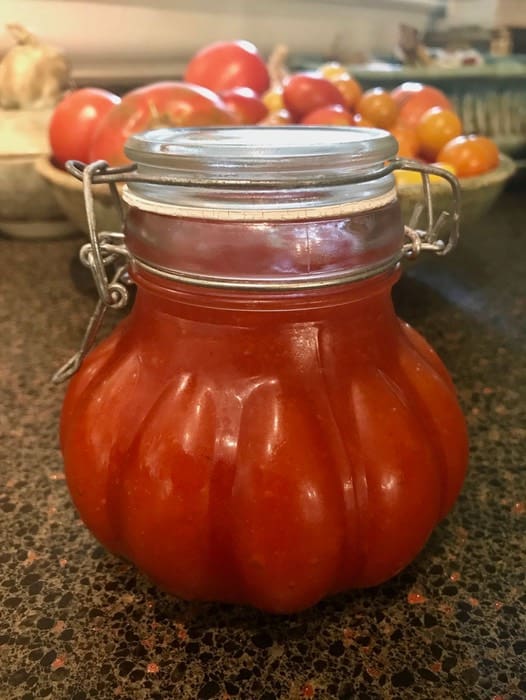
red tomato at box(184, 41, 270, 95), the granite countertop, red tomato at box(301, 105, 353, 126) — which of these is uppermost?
red tomato at box(184, 41, 270, 95)

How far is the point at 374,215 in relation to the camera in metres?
0.34

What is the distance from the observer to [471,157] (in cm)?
70

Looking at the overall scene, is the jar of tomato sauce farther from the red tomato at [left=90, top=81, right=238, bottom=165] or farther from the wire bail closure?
the red tomato at [left=90, top=81, right=238, bottom=165]

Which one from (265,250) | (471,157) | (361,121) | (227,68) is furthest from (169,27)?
(265,250)

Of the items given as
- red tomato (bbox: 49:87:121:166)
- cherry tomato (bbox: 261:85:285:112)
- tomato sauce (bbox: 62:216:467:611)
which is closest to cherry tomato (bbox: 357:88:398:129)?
cherry tomato (bbox: 261:85:285:112)

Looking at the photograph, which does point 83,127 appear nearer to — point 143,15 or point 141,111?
point 141,111

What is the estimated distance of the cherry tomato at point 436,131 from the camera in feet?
2.52

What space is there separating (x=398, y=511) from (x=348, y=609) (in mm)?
73

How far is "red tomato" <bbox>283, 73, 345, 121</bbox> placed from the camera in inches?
33.1

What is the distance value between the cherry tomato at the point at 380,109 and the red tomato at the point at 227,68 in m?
0.22

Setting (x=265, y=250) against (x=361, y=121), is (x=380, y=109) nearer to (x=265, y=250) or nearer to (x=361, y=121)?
(x=361, y=121)

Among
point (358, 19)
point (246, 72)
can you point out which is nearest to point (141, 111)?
point (246, 72)

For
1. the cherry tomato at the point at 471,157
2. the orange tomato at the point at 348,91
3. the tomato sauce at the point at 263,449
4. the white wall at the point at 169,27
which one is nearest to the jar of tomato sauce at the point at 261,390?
the tomato sauce at the point at 263,449

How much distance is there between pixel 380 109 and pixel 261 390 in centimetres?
62
